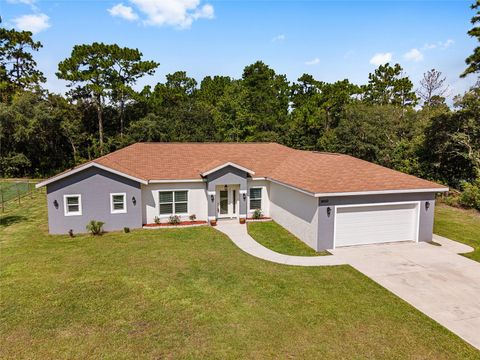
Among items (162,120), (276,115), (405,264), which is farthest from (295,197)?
(276,115)

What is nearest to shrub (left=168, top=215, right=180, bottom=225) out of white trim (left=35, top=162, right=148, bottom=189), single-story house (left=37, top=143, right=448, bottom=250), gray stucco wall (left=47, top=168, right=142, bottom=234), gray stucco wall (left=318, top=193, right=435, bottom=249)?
single-story house (left=37, top=143, right=448, bottom=250)

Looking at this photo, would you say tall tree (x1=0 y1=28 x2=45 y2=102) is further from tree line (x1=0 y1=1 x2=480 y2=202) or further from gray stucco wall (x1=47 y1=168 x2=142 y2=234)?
gray stucco wall (x1=47 y1=168 x2=142 y2=234)

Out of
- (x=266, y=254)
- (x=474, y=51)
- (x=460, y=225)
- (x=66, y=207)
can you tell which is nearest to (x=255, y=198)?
(x=266, y=254)

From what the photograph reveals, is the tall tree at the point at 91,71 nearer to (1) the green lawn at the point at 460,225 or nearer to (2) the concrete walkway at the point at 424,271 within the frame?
(2) the concrete walkway at the point at 424,271

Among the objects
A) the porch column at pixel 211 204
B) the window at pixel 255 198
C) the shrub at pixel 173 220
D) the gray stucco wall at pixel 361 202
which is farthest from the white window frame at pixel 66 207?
the gray stucco wall at pixel 361 202

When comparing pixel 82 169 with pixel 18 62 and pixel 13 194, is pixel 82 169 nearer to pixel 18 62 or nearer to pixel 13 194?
pixel 13 194

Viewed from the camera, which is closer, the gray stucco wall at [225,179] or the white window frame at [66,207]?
the white window frame at [66,207]
